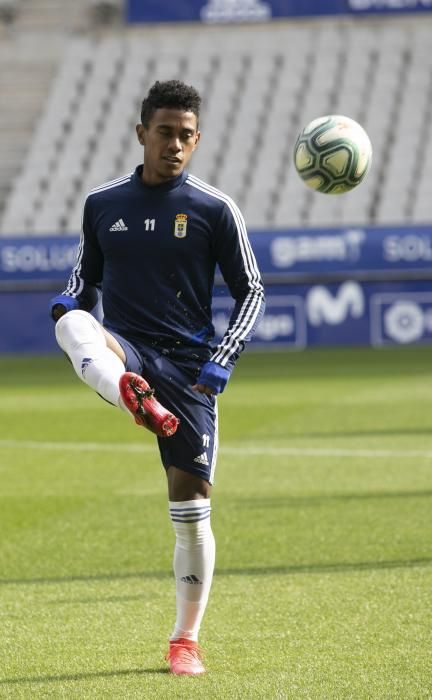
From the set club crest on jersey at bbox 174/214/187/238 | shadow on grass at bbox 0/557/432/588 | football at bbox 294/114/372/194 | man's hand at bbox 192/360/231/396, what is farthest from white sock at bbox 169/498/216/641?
shadow on grass at bbox 0/557/432/588

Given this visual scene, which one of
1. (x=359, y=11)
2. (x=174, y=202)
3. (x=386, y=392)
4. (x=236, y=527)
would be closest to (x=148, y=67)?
(x=359, y=11)

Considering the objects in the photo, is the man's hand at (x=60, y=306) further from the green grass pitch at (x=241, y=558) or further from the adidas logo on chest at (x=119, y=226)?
the green grass pitch at (x=241, y=558)

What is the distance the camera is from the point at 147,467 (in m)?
11.9

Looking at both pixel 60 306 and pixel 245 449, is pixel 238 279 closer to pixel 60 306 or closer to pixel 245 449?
pixel 60 306

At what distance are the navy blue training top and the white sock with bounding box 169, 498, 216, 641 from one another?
59cm

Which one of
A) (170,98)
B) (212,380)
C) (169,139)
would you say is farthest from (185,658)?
(170,98)

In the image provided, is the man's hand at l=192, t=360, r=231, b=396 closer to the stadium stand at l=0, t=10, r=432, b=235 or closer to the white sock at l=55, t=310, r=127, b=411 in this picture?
the white sock at l=55, t=310, r=127, b=411

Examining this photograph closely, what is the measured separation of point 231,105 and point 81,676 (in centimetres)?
3098

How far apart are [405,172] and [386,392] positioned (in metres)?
14.8

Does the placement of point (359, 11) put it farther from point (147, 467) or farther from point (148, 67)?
point (147, 467)

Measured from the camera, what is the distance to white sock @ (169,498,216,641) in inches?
207

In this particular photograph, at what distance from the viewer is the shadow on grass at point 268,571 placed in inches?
286

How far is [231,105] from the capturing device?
35.2m

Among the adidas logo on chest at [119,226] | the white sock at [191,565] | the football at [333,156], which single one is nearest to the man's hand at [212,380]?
the white sock at [191,565]
